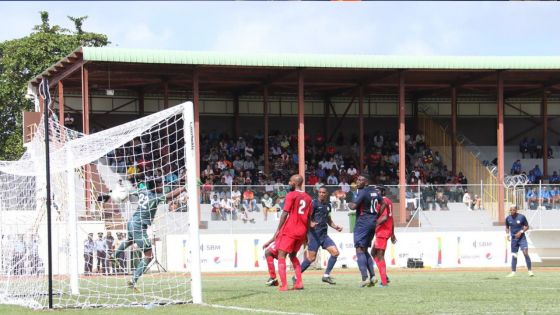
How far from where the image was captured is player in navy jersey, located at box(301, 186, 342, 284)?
1781 centimetres

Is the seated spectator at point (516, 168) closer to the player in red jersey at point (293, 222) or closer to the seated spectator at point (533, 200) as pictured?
the seated spectator at point (533, 200)

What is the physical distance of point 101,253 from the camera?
20.3 metres

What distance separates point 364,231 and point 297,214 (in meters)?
2.11

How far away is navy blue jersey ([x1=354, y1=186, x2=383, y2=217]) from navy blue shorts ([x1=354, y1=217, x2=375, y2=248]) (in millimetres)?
134

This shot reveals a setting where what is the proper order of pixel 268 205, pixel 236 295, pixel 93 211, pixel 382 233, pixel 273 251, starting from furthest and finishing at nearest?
pixel 268 205, pixel 93 211, pixel 382 233, pixel 273 251, pixel 236 295

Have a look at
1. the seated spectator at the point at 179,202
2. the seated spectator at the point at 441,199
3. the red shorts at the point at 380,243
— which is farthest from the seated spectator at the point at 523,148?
the red shorts at the point at 380,243

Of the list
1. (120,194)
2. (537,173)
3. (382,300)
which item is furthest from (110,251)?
(537,173)

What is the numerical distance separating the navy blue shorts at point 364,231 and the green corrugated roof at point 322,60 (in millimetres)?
16944

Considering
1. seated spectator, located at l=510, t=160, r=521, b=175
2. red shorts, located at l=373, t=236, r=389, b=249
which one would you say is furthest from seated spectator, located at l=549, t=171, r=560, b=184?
red shorts, located at l=373, t=236, r=389, b=249

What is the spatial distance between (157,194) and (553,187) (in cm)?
1896

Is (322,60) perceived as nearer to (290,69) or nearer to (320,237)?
(290,69)

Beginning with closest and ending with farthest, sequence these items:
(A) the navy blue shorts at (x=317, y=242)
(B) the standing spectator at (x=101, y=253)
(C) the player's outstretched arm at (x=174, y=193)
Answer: (C) the player's outstretched arm at (x=174, y=193) < (A) the navy blue shorts at (x=317, y=242) < (B) the standing spectator at (x=101, y=253)

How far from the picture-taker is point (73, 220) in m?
16.1

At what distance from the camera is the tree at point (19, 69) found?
4666cm
